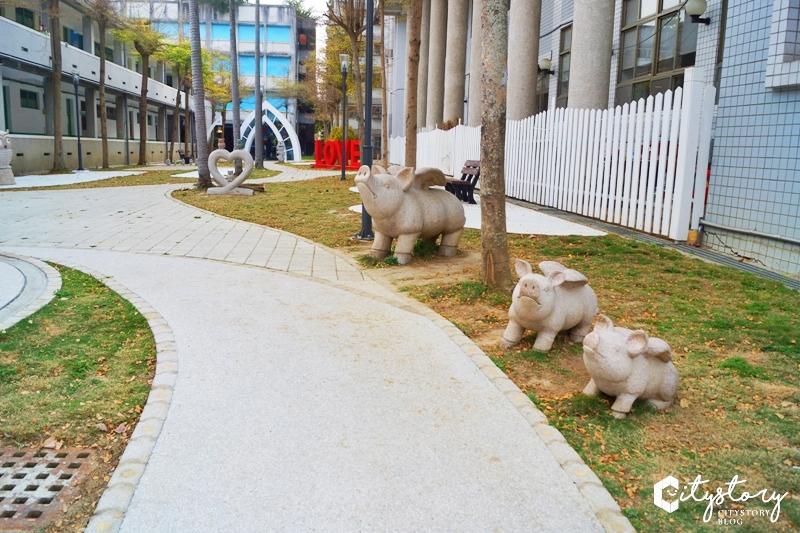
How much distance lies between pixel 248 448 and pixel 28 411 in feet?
4.74

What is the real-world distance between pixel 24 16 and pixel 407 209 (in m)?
29.0

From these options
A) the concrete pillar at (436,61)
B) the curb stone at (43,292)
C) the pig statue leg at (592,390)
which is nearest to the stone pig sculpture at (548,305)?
the pig statue leg at (592,390)

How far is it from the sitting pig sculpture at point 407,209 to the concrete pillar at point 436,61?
66.9 ft

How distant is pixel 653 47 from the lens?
15586 mm

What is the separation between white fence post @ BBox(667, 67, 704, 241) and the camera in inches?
372

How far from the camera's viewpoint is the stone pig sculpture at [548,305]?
482cm

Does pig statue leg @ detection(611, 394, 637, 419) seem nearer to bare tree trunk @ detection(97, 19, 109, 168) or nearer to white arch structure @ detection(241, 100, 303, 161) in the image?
bare tree trunk @ detection(97, 19, 109, 168)

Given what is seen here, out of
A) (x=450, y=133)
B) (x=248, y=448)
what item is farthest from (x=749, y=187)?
(x=450, y=133)

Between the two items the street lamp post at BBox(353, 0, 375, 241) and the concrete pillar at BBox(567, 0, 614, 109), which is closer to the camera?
the street lamp post at BBox(353, 0, 375, 241)

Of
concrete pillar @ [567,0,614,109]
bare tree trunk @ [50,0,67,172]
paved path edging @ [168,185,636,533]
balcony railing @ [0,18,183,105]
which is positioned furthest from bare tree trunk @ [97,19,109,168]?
paved path edging @ [168,185,636,533]

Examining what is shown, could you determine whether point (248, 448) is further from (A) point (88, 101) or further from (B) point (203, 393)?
(A) point (88, 101)

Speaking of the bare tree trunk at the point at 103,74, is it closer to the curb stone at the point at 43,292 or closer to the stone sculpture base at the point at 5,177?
the stone sculpture base at the point at 5,177

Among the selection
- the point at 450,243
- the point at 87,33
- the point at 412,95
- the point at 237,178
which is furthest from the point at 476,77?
the point at 87,33

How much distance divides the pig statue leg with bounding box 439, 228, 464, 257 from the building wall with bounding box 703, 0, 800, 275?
3.70 m
